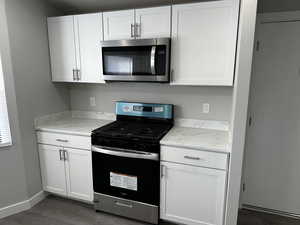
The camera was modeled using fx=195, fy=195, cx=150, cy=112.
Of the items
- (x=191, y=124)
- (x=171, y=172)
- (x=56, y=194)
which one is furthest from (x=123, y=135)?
(x=56, y=194)

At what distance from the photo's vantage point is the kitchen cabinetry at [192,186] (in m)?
1.73

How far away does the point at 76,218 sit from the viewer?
2158 millimetres

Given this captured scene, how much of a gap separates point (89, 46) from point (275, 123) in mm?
2222

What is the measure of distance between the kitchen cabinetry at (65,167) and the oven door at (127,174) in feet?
0.48

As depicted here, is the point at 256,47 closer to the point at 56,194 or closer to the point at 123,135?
the point at 123,135

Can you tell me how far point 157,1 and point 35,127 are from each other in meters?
2.00

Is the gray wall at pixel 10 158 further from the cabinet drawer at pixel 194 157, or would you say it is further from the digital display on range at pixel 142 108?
the cabinet drawer at pixel 194 157

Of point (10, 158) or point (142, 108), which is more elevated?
point (142, 108)

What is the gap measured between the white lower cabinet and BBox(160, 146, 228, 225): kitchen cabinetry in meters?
0.89

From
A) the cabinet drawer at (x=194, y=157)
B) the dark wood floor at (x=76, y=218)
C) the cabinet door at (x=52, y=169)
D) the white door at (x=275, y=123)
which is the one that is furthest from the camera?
the cabinet door at (x=52, y=169)

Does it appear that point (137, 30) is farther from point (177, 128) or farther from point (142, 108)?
point (177, 128)

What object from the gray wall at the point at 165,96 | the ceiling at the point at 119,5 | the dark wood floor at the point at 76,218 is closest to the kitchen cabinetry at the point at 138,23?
the ceiling at the point at 119,5

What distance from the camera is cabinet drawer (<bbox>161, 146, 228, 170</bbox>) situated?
5.54ft

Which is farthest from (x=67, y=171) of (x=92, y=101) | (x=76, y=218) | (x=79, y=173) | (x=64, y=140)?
(x=92, y=101)
